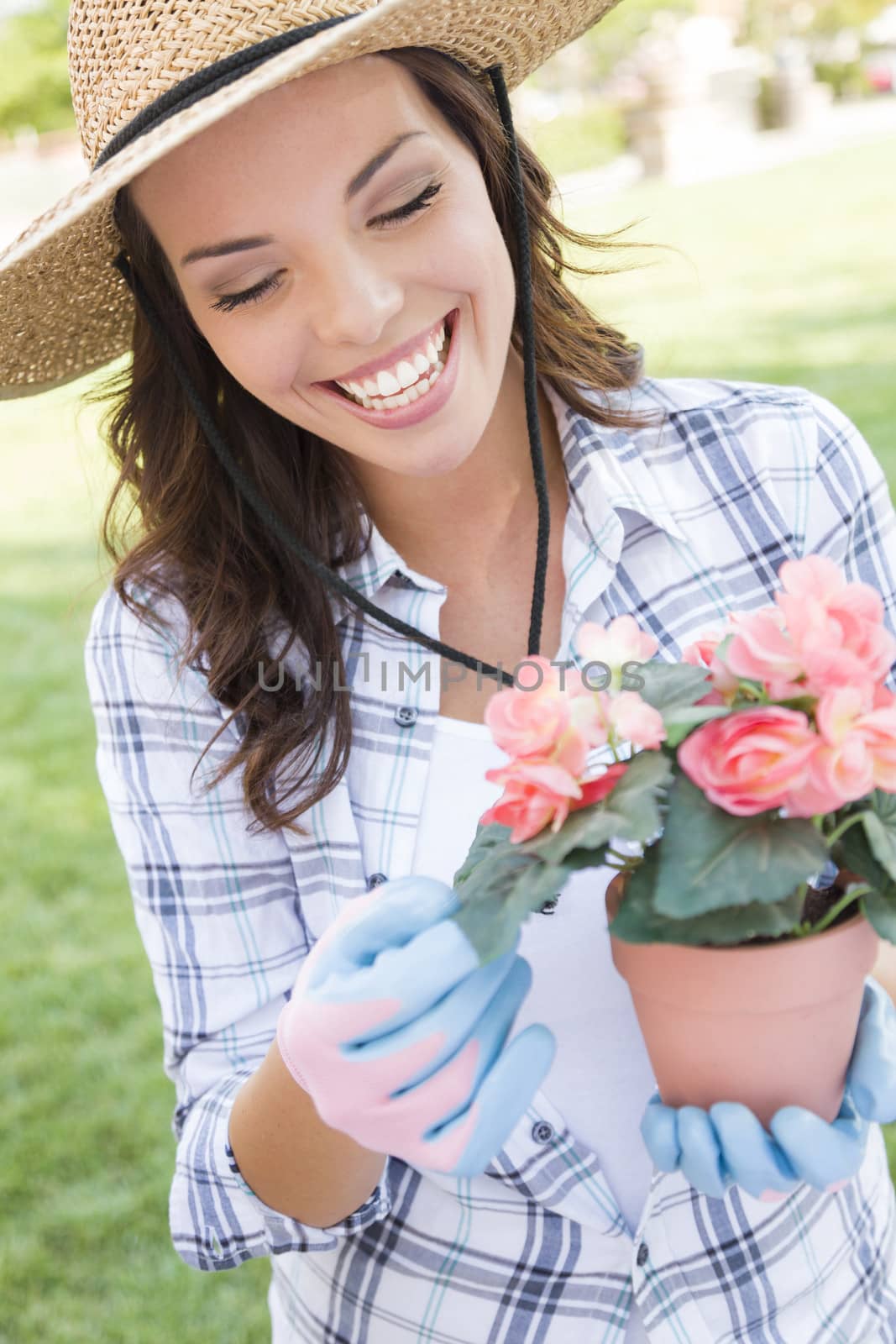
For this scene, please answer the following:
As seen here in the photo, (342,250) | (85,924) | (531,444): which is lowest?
(85,924)

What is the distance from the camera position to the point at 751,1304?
131 centimetres

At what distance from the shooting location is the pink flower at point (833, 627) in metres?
0.92

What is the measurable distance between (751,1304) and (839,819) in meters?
0.62

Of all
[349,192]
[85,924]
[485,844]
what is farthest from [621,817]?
[85,924]

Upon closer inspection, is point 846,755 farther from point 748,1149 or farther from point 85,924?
point 85,924

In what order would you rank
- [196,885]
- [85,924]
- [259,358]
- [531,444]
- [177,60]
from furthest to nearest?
[85,924], [531,444], [196,885], [259,358], [177,60]

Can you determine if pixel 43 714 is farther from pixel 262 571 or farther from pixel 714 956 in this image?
pixel 714 956

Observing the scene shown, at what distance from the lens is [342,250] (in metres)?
1.25

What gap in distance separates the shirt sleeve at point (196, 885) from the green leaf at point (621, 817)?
61cm

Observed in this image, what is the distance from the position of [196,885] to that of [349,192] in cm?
75

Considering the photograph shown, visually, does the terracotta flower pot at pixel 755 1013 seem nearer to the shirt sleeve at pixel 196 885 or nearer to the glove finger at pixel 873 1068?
the glove finger at pixel 873 1068

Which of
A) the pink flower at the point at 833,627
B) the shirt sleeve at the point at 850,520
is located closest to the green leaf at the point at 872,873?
the pink flower at the point at 833,627

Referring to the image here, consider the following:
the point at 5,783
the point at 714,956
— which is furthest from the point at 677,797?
the point at 5,783

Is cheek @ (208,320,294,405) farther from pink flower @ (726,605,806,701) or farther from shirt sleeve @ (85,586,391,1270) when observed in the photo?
pink flower @ (726,605,806,701)
